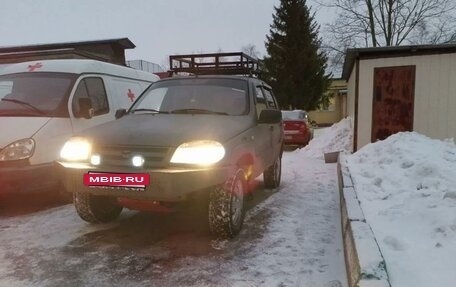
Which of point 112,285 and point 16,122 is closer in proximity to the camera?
point 112,285

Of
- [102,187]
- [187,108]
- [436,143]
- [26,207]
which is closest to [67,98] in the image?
[26,207]

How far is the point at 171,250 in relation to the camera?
388cm

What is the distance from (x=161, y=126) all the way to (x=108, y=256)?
1410 millimetres

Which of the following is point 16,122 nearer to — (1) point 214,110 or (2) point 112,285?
(1) point 214,110

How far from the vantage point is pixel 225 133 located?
4.02m

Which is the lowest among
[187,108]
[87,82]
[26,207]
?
[26,207]

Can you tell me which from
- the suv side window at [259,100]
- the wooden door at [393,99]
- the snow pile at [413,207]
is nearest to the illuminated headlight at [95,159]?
the suv side window at [259,100]

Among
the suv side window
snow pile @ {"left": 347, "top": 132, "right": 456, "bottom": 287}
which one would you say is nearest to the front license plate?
the suv side window

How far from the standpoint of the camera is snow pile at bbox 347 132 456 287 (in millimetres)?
2837

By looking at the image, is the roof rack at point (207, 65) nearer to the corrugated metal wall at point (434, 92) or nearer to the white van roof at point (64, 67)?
the corrugated metal wall at point (434, 92)

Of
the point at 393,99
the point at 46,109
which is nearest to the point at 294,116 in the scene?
the point at 393,99

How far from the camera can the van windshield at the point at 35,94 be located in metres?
5.52

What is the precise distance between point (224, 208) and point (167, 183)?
0.72m

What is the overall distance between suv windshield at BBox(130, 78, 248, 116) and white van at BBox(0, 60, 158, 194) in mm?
1208
